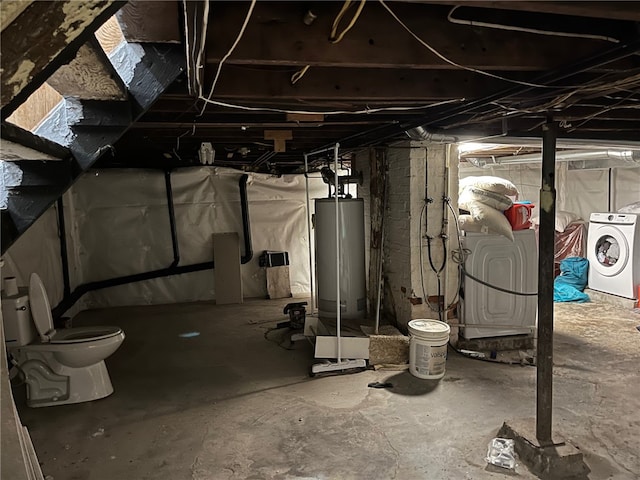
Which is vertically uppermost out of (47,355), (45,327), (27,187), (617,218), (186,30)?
(186,30)

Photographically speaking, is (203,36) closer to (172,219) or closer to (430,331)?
(430,331)

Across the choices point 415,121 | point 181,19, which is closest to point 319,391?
point 415,121

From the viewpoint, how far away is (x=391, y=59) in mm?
1814

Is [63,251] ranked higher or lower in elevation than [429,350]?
higher

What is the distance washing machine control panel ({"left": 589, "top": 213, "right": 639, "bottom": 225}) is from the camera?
5363 millimetres

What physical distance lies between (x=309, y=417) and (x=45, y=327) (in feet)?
6.29

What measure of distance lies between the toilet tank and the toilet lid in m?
0.06

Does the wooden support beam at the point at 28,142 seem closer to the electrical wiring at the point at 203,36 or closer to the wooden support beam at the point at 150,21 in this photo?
the wooden support beam at the point at 150,21

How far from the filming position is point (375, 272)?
448 centimetres

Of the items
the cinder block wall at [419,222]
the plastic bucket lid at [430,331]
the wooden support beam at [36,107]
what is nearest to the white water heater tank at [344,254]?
the cinder block wall at [419,222]

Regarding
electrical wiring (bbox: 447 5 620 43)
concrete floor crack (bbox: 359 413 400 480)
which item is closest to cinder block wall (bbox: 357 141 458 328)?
concrete floor crack (bbox: 359 413 400 480)

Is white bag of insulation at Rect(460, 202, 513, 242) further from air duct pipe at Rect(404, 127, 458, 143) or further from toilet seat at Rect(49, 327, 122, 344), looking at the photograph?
toilet seat at Rect(49, 327, 122, 344)

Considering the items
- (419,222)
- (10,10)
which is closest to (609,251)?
(419,222)

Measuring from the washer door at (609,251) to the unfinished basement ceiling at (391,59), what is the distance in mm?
2888
